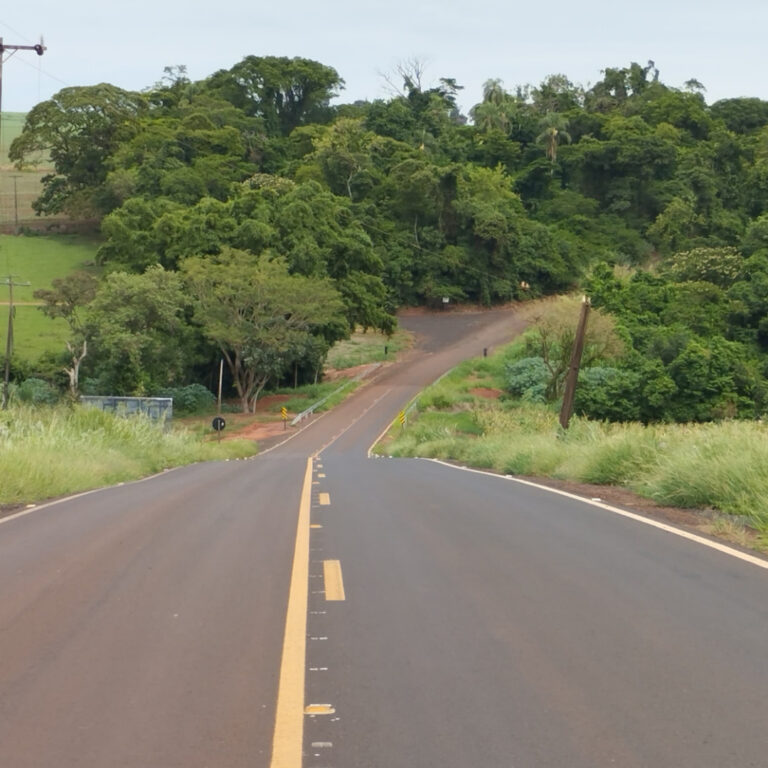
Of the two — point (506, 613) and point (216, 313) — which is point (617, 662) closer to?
point (506, 613)

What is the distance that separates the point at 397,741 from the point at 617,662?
1841mm

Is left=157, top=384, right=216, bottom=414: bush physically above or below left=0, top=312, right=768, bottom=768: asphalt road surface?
below

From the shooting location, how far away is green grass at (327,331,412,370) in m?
82.1

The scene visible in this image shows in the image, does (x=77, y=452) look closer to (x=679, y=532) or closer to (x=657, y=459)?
(x=657, y=459)

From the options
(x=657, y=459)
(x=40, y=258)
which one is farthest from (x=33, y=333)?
(x=657, y=459)

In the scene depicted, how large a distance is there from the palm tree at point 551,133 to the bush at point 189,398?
6957cm

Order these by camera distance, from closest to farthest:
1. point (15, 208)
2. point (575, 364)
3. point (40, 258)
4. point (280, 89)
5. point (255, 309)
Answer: point (575, 364)
point (255, 309)
point (40, 258)
point (15, 208)
point (280, 89)

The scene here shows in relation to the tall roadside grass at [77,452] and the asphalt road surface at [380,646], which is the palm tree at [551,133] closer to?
the tall roadside grass at [77,452]

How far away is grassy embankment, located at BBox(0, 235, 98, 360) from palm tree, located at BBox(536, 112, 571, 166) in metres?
53.5

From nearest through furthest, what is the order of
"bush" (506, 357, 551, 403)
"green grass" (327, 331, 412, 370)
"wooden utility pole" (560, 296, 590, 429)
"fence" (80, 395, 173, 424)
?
1. "wooden utility pole" (560, 296, 590, 429)
2. "fence" (80, 395, 173, 424)
3. "bush" (506, 357, 551, 403)
4. "green grass" (327, 331, 412, 370)

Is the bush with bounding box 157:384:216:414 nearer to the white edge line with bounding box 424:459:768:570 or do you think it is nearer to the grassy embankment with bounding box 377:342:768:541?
the grassy embankment with bounding box 377:342:768:541

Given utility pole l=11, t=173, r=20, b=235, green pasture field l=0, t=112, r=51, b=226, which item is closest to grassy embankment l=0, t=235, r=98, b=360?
utility pole l=11, t=173, r=20, b=235

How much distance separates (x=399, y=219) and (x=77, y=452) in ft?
271

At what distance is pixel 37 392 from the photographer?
57344mm
